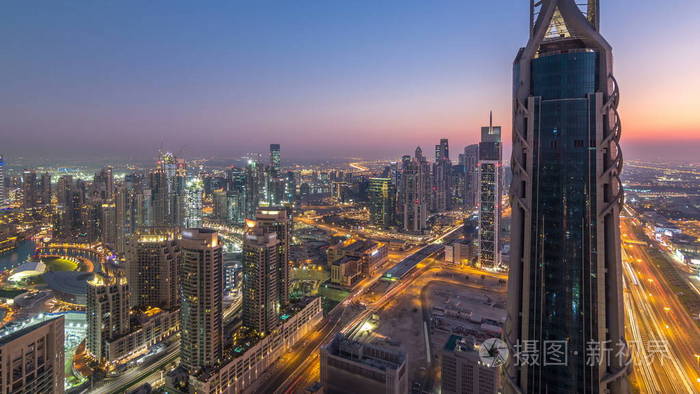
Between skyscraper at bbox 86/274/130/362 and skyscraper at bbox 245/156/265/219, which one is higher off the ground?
skyscraper at bbox 245/156/265/219

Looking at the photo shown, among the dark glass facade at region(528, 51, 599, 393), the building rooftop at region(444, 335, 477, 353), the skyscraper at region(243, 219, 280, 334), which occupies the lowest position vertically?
the building rooftop at region(444, 335, 477, 353)

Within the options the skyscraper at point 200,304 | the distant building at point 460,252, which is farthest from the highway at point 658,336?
the skyscraper at point 200,304

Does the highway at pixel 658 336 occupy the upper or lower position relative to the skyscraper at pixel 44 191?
lower

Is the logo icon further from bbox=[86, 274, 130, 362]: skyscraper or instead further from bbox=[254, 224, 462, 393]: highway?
bbox=[86, 274, 130, 362]: skyscraper

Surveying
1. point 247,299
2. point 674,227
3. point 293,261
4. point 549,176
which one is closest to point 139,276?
point 247,299

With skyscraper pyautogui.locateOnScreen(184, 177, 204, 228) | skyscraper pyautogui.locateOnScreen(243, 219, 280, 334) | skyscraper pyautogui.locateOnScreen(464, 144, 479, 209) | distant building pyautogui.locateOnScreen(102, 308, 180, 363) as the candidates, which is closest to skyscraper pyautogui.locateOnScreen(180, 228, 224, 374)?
skyscraper pyautogui.locateOnScreen(243, 219, 280, 334)

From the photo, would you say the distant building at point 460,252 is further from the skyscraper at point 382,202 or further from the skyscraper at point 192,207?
the skyscraper at point 192,207
